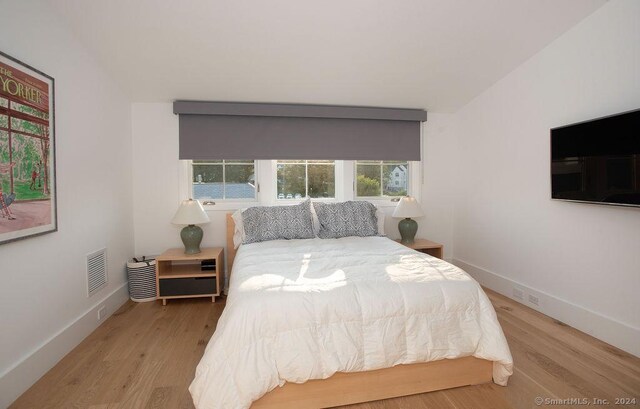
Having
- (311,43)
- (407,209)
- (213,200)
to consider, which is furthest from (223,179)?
(407,209)

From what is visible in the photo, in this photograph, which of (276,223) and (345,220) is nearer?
(276,223)

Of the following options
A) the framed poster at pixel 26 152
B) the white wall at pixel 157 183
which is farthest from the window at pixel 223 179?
the framed poster at pixel 26 152

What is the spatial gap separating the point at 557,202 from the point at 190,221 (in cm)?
333

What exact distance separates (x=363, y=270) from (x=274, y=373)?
2.75ft

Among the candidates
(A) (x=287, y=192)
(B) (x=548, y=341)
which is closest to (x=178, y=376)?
(A) (x=287, y=192)

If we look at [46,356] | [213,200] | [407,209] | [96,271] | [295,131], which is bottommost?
[46,356]

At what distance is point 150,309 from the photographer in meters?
2.90

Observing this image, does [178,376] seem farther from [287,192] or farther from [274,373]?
[287,192]

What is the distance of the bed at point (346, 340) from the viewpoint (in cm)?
145

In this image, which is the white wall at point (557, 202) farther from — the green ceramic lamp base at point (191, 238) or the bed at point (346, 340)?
the green ceramic lamp base at point (191, 238)

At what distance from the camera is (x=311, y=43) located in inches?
102

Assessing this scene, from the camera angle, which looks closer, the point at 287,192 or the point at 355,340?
the point at 355,340

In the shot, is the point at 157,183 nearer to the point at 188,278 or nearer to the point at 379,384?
the point at 188,278

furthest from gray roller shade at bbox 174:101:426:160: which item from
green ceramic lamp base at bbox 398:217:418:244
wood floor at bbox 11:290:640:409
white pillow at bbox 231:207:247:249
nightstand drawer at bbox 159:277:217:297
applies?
wood floor at bbox 11:290:640:409
